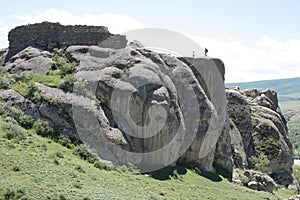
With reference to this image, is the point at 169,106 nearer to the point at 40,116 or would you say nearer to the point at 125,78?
the point at 125,78

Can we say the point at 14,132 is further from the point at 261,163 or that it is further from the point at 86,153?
the point at 261,163

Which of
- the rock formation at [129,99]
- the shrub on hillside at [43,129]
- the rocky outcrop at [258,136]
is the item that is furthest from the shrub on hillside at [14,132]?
the rocky outcrop at [258,136]

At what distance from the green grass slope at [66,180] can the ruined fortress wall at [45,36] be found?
14.8 meters

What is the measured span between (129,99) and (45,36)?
13879mm

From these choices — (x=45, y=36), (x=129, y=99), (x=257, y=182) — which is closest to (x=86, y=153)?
(x=129, y=99)

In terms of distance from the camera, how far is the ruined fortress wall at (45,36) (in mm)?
44375

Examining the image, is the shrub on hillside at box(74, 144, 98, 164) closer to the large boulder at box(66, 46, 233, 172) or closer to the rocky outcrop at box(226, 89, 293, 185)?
the large boulder at box(66, 46, 233, 172)

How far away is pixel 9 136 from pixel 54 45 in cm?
1716

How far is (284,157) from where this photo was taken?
2491 inches

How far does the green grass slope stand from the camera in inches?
902

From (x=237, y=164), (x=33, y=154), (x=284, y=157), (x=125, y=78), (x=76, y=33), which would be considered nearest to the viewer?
(x=33, y=154)

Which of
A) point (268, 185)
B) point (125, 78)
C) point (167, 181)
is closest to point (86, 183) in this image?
point (167, 181)

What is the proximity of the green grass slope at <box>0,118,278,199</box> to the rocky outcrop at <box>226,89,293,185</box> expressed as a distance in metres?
22.4

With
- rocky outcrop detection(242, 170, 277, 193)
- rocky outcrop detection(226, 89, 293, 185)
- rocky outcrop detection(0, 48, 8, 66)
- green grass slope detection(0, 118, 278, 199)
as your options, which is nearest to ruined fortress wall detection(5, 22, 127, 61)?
rocky outcrop detection(0, 48, 8, 66)
